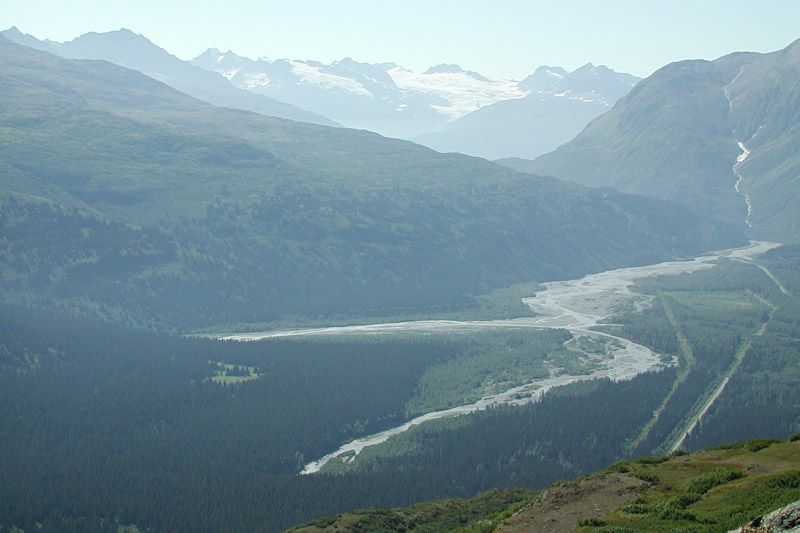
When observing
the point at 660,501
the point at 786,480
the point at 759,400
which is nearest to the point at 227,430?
the point at 660,501

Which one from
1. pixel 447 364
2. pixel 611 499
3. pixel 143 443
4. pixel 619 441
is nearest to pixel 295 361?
pixel 447 364

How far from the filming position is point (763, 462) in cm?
6412

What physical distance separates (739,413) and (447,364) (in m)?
61.6

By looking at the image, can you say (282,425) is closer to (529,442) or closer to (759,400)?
(529,442)

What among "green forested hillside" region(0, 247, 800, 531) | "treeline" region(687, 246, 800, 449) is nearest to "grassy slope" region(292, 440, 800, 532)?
"green forested hillside" region(0, 247, 800, 531)

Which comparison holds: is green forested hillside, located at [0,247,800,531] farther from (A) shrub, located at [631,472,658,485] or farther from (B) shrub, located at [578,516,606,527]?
(B) shrub, located at [578,516,606,527]

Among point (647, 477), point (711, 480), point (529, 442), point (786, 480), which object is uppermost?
point (786, 480)

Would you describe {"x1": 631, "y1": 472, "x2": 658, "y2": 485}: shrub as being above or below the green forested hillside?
above

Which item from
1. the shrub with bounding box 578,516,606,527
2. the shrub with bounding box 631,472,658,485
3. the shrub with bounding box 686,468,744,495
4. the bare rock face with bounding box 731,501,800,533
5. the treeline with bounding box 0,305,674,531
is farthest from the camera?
the treeline with bounding box 0,305,674,531

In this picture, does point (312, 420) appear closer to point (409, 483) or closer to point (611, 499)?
point (409, 483)

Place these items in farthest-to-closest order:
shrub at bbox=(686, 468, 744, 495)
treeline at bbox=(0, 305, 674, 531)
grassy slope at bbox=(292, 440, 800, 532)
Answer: treeline at bbox=(0, 305, 674, 531) < shrub at bbox=(686, 468, 744, 495) < grassy slope at bbox=(292, 440, 800, 532)

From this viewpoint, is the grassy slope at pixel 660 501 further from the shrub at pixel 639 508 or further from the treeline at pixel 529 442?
the treeline at pixel 529 442

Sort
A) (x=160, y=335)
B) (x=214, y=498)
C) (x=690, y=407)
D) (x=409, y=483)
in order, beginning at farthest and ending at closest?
(x=160, y=335) < (x=690, y=407) < (x=409, y=483) < (x=214, y=498)

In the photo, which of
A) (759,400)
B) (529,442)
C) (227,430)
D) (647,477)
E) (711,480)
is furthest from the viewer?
(759,400)
